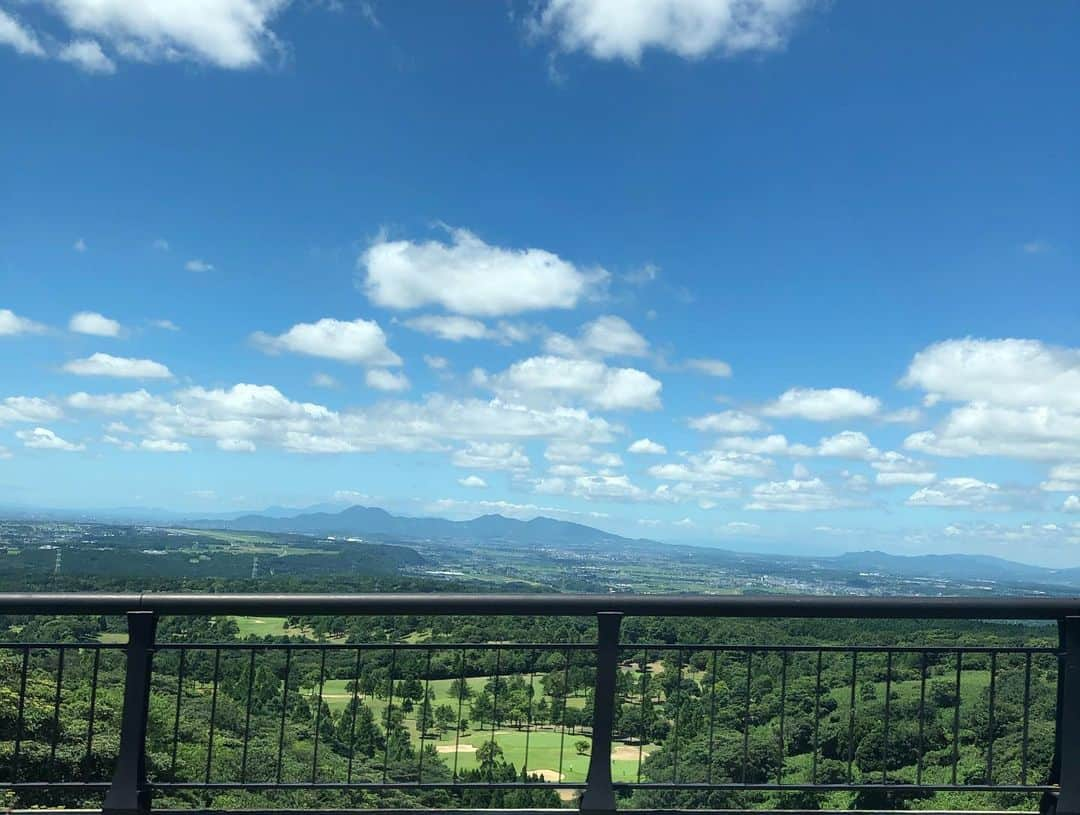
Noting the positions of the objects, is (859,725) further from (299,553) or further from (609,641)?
(299,553)

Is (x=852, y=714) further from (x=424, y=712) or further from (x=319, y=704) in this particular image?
(x=319, y=704)

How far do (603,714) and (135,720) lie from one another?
2723 mm

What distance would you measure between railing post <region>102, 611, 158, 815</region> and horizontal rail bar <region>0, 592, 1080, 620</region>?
0.53ft

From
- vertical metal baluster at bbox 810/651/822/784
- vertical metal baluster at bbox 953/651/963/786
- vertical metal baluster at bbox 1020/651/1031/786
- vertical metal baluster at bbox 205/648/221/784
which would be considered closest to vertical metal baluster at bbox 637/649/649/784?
vertical metal baluster at bbox 810/651/822/784

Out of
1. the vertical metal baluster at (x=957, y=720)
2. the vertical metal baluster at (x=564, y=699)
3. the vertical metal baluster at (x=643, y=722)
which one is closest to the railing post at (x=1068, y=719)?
the vertical metal baluster at (x=957, y=720)

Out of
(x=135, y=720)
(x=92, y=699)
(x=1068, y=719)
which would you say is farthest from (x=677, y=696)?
(x=92, y=699)

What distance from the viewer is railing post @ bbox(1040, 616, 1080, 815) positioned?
540 cm

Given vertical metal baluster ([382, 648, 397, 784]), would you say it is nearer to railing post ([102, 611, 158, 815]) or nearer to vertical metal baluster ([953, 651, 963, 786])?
railing post ([102, 611, 158, 815])

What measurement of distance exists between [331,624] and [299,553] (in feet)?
105

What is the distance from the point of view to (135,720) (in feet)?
16.4

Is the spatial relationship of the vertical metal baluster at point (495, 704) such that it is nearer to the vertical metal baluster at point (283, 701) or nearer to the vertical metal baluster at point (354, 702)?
the vertical metal baluster at point (354, 702)

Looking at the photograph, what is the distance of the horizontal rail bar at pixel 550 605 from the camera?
480cm

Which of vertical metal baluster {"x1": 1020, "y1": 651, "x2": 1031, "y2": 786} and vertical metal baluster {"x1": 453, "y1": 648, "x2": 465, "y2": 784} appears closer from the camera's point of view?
vertical metal baluster {"x1": 453, "y1": 648, "x2": 465, "y2": 784}

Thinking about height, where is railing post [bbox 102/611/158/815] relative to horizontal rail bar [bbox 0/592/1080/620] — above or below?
below
